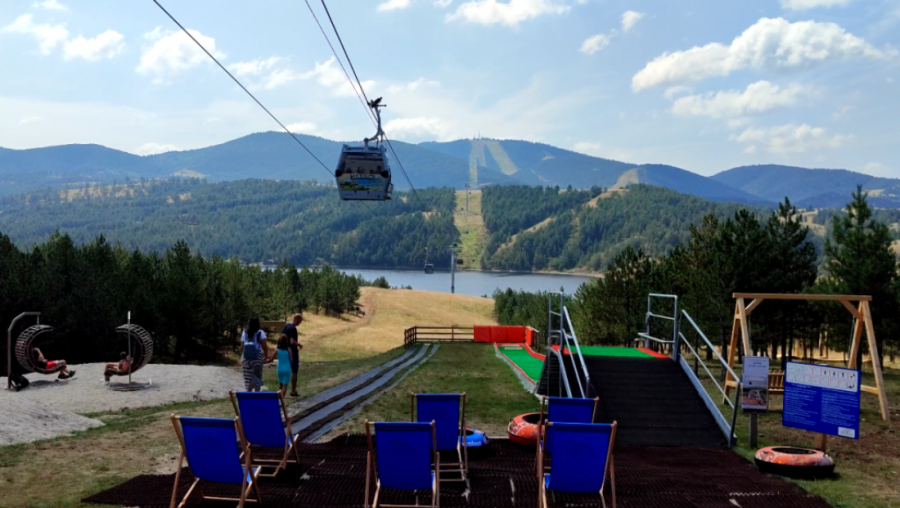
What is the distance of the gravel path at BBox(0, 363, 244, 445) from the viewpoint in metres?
11.6

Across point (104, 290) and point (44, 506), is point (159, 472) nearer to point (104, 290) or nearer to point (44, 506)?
point (44, 506)

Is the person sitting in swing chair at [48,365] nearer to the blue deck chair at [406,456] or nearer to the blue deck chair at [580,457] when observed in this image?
the blue deck chair at [406,456]

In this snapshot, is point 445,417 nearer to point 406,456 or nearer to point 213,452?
point 406,456

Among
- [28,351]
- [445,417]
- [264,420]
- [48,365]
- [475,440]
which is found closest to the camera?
[264,420]

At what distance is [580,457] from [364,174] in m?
20.9

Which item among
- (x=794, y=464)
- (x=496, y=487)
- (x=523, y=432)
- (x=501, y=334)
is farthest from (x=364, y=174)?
(x=501, y=334)

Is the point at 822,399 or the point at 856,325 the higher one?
the point at 856,325

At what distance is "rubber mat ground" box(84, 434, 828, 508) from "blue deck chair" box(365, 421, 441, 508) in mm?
479

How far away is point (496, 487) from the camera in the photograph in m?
7.24

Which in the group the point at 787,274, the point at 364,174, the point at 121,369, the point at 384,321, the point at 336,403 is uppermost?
the point at 364,174

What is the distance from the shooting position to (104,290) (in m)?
39.9

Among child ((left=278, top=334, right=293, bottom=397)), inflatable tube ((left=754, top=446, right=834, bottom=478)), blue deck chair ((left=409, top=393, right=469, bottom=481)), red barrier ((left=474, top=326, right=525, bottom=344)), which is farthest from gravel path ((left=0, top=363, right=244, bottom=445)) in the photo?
red barrier ((left=474, top=326, right=525, bottom=344))

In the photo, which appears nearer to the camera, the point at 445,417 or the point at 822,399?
the point at 445,417

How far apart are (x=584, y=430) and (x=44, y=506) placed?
4989 mm
